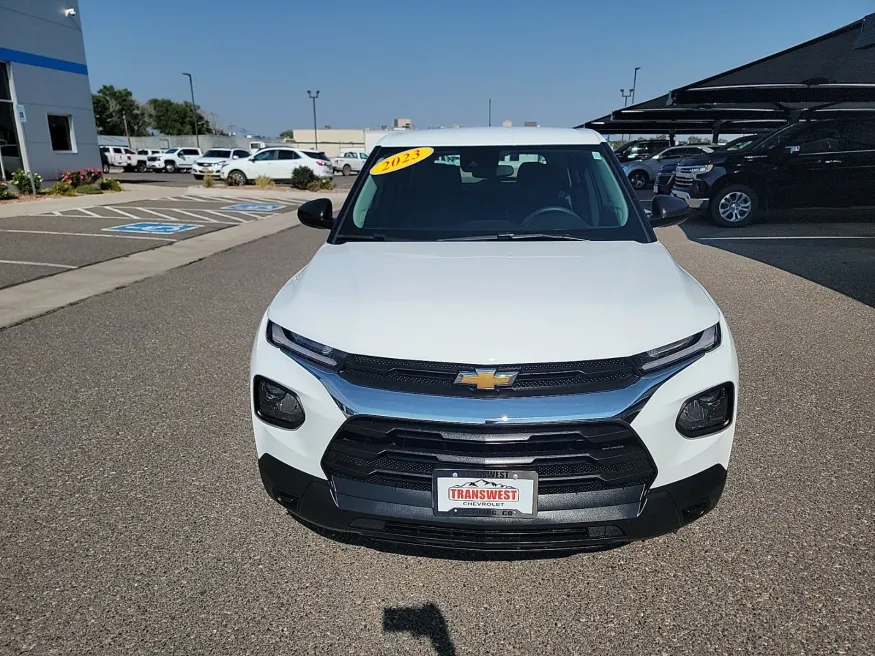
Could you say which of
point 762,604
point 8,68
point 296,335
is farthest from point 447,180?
point 8,68

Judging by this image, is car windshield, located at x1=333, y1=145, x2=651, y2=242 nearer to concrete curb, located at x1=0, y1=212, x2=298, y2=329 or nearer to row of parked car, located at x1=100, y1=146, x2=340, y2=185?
concrete curb, located at x1=0, y1=212, x2=298, y2=329

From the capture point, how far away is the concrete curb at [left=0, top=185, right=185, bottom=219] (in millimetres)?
14823

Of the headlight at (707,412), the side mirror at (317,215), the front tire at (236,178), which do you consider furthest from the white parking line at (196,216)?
the headlight at (707,412)

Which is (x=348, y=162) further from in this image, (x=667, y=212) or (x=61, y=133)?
(x=667, y=212)

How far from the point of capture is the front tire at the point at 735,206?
39.7ft

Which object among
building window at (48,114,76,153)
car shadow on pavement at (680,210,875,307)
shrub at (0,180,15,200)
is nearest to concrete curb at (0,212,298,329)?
car shadow on pavement at (680,210,875,307)

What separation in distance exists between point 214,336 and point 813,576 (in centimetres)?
472

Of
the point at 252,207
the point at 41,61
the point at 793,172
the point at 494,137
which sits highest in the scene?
the point at 41,61

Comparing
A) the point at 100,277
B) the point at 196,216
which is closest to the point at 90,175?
the point at 196,216

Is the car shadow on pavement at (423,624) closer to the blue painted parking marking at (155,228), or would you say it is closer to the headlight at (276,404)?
the headlight at (276,404)

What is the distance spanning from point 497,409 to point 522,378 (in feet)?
0.49

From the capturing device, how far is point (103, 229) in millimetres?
12336

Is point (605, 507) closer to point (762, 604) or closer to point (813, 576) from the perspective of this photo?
point (762, 604)

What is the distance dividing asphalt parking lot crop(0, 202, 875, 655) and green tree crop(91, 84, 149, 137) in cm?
7932
